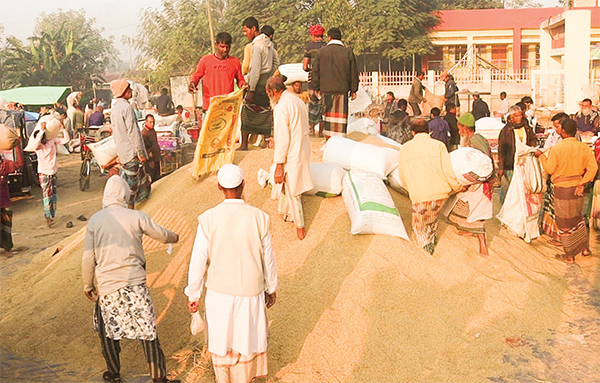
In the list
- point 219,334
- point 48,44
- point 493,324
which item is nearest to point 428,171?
point 493,324

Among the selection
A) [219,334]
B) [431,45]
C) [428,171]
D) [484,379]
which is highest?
[431,45]

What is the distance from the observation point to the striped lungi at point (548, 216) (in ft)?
24.9

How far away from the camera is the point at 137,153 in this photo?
6777mm

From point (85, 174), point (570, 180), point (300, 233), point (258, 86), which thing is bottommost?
point (85, 174)

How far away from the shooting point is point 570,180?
270 inches

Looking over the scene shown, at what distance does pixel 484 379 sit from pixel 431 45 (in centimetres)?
2778

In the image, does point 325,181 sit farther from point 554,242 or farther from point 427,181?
point 554,242

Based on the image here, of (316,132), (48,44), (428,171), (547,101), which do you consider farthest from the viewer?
(48,44)

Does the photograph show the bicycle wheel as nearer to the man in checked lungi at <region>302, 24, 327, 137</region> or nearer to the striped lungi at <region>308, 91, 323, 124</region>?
the man in checked lungi at <region>302, 24, 327, 137</region>

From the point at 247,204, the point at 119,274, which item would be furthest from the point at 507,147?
the point at 119,274

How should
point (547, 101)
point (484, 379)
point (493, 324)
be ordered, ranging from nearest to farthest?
point (484, 379) → point (493, 324) → point (547, 101)

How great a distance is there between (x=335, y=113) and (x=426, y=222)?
2346 millimetres

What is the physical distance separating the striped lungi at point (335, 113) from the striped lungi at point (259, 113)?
2.36 feet

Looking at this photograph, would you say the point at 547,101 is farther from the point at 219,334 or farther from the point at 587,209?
the point at 219,334
